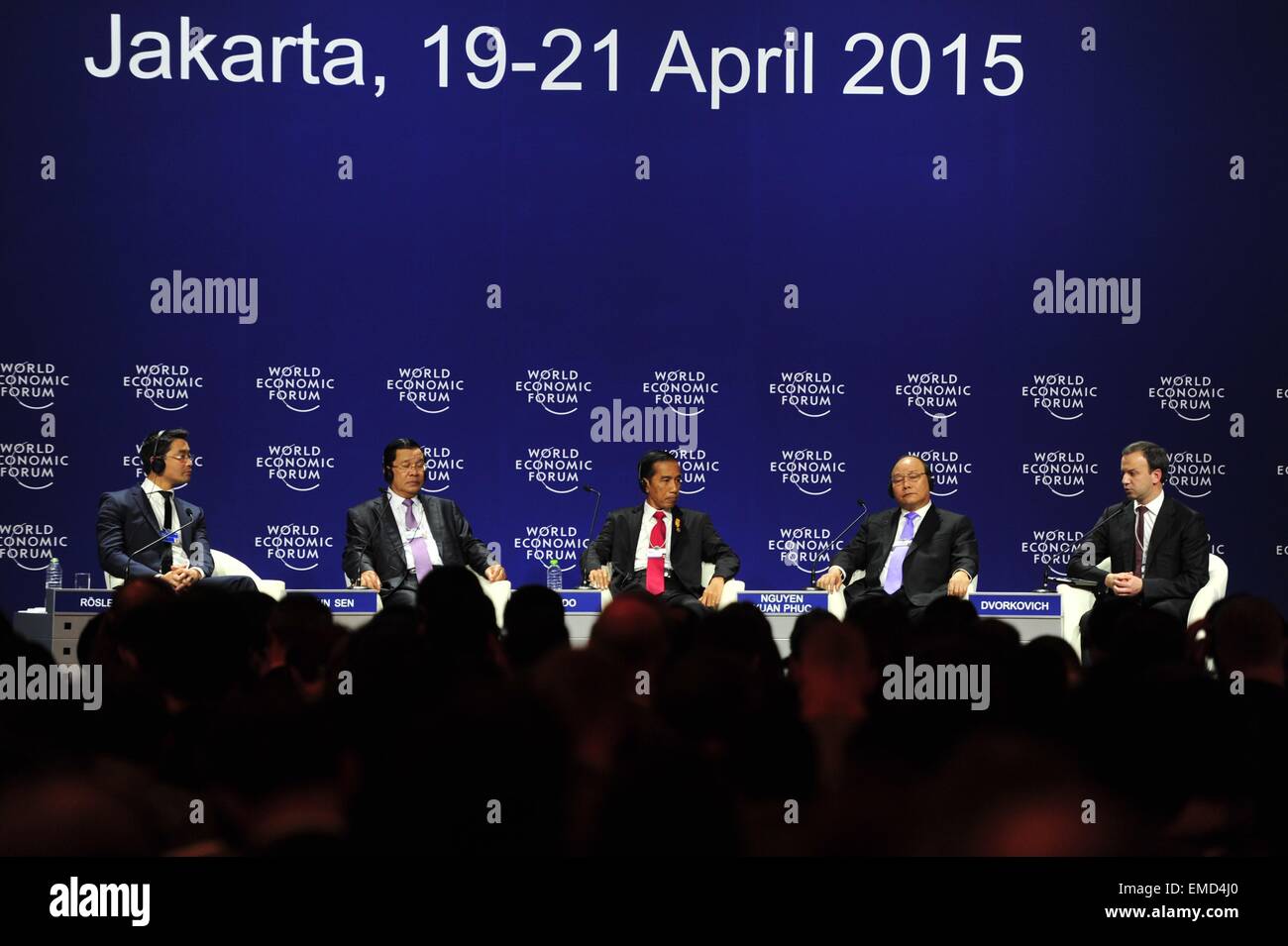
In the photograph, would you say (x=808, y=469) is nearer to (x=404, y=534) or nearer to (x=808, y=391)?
(x=808, y=391)

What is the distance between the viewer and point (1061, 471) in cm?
750

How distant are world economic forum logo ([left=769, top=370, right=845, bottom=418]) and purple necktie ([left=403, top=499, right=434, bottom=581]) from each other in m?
2.11

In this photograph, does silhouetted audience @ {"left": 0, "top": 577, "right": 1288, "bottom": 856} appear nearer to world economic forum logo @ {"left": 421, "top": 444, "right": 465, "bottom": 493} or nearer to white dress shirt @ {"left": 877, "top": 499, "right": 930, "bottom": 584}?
white dress shirt @ {"left": 877, "top": 499, "right": 930, "bottom": 584}

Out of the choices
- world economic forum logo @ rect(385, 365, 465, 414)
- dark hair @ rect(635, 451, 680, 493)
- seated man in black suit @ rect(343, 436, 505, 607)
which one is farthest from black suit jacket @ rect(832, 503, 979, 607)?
world economic forum logo @ rect(385, 365, 465, 414)

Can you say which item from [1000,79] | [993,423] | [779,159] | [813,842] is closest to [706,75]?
[779,159]

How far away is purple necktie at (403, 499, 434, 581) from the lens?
258 inches

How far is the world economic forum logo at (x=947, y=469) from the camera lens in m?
7.50

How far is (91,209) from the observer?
7.26 metres

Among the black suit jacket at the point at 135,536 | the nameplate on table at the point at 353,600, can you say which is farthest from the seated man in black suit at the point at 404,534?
the black suit jacket at the point at 135,536

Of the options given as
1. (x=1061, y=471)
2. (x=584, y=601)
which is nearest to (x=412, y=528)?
(x=584, y=601)

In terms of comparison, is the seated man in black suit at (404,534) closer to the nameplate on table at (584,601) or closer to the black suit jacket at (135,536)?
the nameplate on table at (584,601)

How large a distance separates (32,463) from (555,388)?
2834 millimetres

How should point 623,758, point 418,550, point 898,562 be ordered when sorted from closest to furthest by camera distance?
point 623,758 → point 898,562 → point 418,550

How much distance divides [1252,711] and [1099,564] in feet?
16.1
